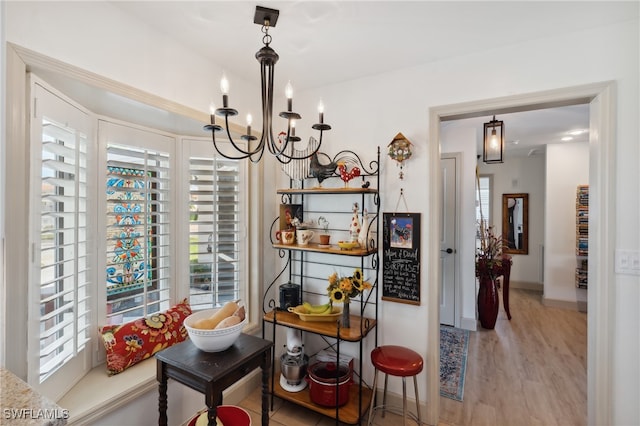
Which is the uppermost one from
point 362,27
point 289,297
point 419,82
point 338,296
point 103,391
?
point 362,27

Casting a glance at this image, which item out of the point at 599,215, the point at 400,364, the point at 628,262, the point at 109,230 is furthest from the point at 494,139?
the point at 109,230

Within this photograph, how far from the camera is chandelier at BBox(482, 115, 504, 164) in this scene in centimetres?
298

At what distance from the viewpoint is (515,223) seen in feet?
18.4

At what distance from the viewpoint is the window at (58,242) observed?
1.30m

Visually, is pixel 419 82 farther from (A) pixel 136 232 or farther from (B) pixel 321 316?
(A) pixel 136 232

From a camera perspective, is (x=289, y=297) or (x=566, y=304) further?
(x=566, y=304)

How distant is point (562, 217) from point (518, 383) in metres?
3.22

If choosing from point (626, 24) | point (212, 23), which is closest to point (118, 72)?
point (212, 23)

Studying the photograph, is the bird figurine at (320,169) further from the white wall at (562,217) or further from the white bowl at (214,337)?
the white wall at (562,217)

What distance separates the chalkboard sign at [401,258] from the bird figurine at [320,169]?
1.81ft

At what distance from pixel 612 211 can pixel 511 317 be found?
10.4 feet

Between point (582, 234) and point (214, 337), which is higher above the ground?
point (582, 234)

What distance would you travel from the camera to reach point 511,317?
4199mm

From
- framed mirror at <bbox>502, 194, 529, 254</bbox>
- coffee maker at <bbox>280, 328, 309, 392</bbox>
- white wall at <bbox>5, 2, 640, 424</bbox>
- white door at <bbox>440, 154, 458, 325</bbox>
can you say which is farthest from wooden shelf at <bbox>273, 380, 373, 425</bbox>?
framed mirror at <bbox>502, 194, 529, 254</bbox>
